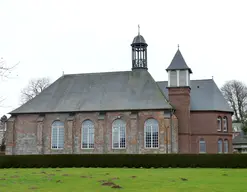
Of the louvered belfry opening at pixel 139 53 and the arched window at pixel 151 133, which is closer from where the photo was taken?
the arched window at pixel 151 133

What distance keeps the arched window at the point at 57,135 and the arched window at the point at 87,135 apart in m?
2.64

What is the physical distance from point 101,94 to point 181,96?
999 cm

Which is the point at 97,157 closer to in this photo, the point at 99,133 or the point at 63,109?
the point at 99,133

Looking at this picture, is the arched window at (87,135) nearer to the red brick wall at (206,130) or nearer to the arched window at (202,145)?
the red brick wall at (206,130)

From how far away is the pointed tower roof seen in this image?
4591cm

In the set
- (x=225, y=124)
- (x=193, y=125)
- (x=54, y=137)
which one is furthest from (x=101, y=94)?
(x=225, y=124)

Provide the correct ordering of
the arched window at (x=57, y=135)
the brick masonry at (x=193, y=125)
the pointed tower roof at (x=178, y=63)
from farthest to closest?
1. the arched window at (x=57, y=135)
2. the pointed tower roof at (x=178, y=63)
3. the brick masonry at (x=193, y=125)

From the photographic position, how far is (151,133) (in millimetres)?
44250

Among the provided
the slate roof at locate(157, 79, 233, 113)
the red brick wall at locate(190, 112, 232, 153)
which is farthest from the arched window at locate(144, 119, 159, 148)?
the slate roof at locate(157, 79, 233, 113)

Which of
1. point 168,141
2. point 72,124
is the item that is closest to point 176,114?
point 168,141

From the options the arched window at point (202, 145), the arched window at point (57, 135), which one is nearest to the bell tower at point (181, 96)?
the arched window at point (202, 145)

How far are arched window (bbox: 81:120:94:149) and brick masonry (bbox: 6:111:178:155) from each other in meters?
0.46

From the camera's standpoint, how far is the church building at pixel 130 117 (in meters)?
44.3

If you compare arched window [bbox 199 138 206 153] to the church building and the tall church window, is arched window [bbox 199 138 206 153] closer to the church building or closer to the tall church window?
the church building
